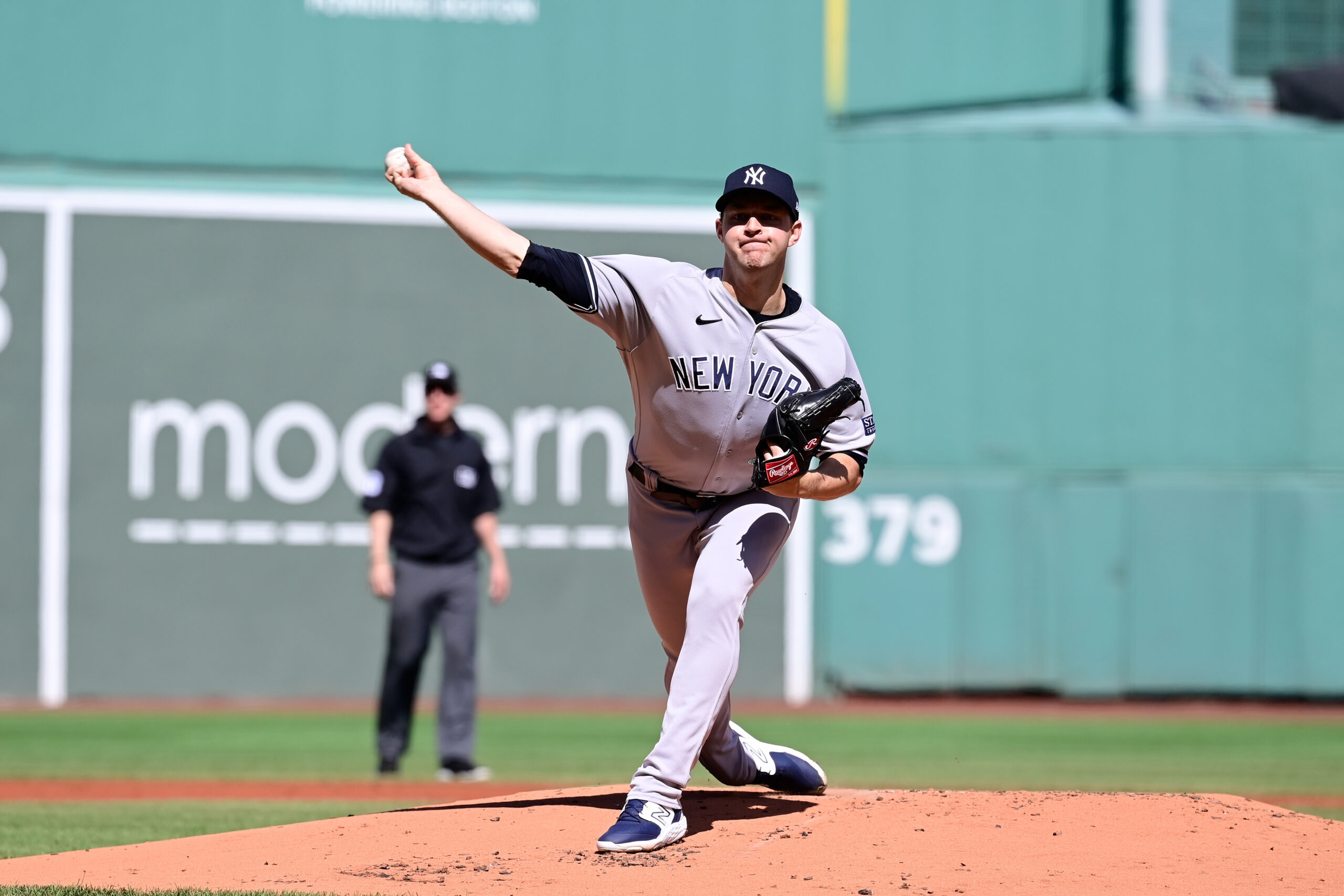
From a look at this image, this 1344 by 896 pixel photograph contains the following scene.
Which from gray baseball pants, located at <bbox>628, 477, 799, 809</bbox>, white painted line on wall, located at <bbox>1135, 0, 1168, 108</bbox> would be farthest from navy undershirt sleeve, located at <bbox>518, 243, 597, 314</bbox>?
white painted line on wall, located at <bbox>1135, 0, 1168, 108</bbox>

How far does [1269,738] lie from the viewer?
10391 millimetres

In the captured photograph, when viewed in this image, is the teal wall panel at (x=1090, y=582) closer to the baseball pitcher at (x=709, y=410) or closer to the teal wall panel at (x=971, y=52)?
the teal wall panel at (x=971, y=52)

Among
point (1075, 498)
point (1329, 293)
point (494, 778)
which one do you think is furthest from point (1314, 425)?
point (494, 778)

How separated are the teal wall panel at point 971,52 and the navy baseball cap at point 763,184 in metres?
8.48

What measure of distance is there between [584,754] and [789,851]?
465cm

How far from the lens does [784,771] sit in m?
5.31

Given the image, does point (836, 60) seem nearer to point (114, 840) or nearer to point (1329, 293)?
point (1329, 293)

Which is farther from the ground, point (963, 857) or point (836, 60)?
point (836, 60)

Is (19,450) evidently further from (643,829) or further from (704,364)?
(643,829)

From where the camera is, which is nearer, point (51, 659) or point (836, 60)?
point (51, 659)

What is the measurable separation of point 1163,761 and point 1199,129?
237 inches

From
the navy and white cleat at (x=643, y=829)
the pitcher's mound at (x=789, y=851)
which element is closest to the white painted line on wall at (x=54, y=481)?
the pitcher's mound at (x=789, y=851)

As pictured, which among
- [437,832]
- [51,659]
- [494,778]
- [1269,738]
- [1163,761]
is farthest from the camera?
[51,659]

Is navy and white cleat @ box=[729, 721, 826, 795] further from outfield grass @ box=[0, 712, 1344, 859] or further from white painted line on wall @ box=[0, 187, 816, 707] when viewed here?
white painted line on wall @ box=[0, 187, 816, 707]
